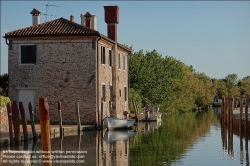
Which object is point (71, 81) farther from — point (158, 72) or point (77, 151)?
point (158, 72)

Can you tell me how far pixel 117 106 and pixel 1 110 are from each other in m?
14.9

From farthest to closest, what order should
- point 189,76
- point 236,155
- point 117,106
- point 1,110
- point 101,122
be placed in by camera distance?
point 189,76, point 117,106, point 101,122, point 1,110, point 236,155

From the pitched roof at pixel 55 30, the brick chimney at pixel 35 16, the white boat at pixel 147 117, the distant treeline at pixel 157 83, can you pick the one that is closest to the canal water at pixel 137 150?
the pitched roof at pixel 55 30

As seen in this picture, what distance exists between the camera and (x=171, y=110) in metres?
65.3

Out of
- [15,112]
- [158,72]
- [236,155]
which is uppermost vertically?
[158,72]

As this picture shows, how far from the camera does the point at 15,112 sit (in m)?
22.3

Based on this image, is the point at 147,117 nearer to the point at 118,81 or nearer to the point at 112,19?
the point at 118,81

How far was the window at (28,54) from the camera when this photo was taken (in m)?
33.9

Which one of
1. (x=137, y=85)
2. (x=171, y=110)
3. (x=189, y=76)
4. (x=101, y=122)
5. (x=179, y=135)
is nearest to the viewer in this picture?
(x=179, y=135)

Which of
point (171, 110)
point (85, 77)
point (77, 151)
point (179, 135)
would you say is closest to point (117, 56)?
point (85, 77)

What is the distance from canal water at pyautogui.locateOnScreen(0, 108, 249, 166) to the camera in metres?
18.4

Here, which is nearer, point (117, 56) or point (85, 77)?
point (85, 77)

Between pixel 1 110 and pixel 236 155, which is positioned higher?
pixel 1 110

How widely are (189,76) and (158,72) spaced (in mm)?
22249
